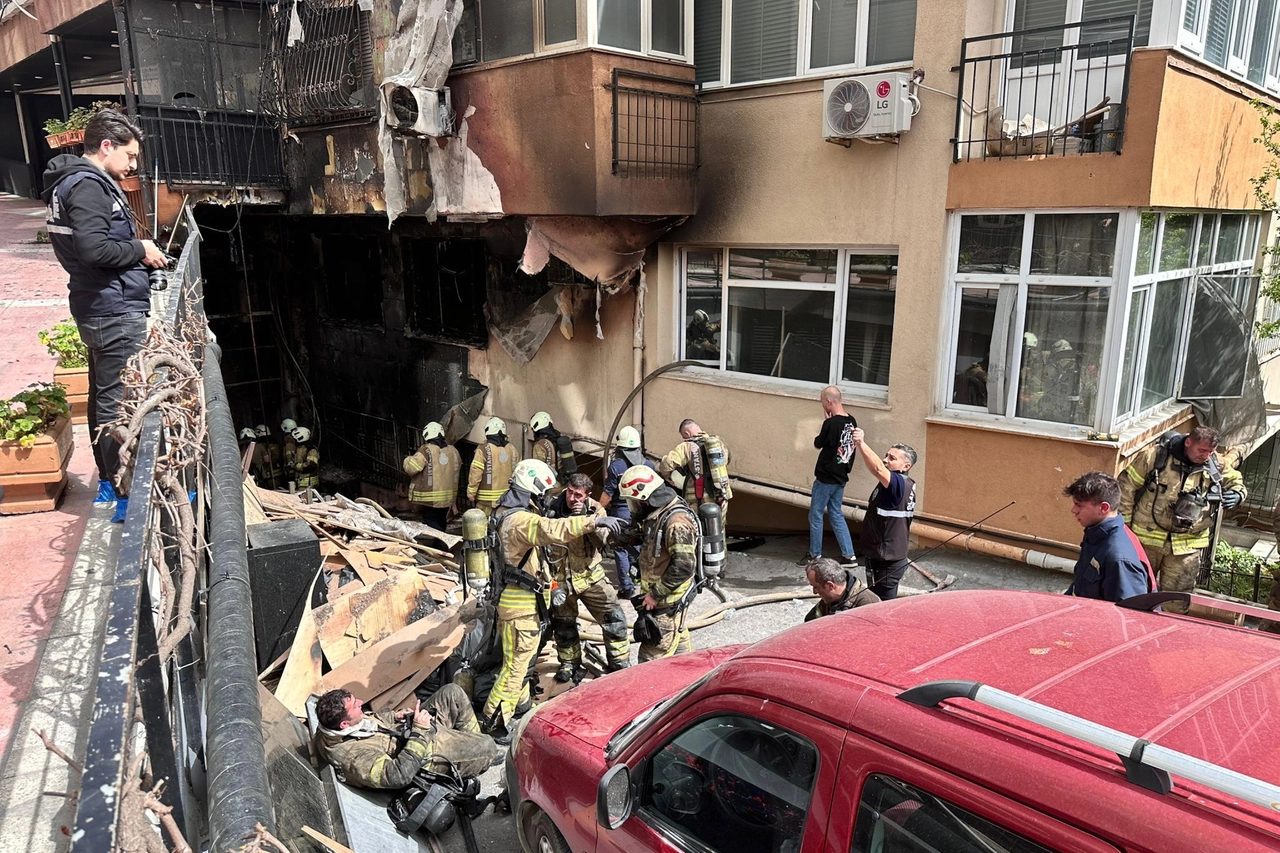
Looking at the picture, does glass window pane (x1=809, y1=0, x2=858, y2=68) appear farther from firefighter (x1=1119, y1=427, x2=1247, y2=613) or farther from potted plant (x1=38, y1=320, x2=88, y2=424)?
potted plant (x1=38, y1=320, x2=88, y2=424)

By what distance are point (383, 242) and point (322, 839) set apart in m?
12.8

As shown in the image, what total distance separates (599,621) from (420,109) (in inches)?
241

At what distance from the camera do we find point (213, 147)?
477 inches

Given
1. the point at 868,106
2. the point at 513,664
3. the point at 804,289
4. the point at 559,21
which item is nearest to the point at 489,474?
the point at 804,289

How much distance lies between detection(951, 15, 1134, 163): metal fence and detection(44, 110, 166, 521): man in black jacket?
629 centimetres

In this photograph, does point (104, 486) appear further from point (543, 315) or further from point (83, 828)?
point (543, 315)

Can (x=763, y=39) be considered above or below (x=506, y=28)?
below

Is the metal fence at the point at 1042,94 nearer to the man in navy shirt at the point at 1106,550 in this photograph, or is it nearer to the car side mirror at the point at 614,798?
the man in navy shirt at the point at 1106,550

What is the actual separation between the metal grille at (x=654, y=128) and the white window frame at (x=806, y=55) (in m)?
0.45

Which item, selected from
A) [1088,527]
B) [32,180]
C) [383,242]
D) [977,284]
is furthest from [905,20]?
[32,180]

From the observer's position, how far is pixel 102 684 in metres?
1.08

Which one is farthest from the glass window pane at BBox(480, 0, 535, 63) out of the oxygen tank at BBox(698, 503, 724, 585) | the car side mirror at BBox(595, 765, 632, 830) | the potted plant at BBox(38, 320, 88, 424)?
the car side mirror at BBox(595, 765, 632, 830)

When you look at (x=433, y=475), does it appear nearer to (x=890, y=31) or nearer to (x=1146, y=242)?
(x=890, y=31)

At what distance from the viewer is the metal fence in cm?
686
